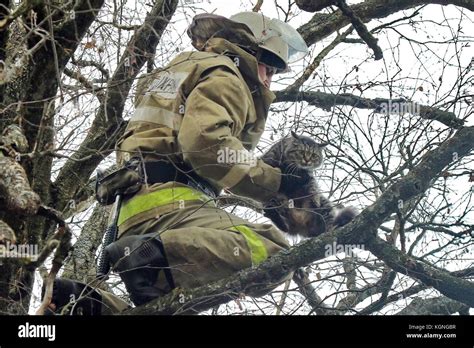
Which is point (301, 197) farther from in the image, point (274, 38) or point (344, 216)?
point (274, 38)

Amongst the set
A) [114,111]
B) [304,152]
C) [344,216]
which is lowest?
[344,216]

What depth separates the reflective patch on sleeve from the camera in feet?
16.9

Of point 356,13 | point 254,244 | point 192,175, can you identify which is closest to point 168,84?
point 192,175

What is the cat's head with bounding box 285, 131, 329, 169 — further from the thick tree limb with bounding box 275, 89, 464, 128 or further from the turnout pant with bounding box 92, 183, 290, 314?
the turnout pant with bounding box 92, 183, 290, 314

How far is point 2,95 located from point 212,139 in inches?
46.9

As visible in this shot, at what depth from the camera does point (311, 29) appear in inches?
289

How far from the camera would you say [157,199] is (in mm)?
5059

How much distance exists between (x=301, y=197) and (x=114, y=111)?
1.39m

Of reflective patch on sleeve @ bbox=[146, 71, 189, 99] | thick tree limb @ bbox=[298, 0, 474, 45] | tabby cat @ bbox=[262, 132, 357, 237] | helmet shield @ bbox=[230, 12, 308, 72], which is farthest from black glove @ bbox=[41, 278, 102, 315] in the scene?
thick tree limb @ bbox=[298, 0, 474, 45]

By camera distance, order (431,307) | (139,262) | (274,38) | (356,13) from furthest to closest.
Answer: (356,13) < (274,38) < (431,307) < (139,262)

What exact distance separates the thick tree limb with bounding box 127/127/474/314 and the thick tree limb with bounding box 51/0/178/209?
1.32m

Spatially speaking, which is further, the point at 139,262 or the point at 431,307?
the point at 431,307
